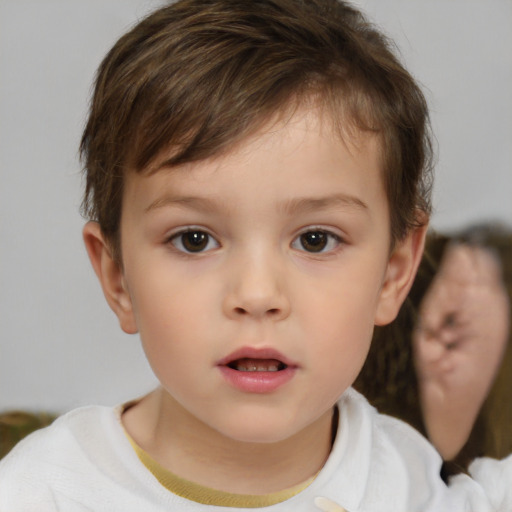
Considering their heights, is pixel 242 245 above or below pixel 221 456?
above

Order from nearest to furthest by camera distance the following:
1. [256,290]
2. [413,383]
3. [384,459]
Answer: [256,290] < [384,459] < [413,383]

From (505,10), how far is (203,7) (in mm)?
823

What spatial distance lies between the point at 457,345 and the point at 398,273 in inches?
14.9

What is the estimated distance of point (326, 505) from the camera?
4.89ft

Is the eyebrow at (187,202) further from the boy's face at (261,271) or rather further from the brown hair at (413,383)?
the brown hair at (413,383)

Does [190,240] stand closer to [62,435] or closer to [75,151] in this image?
[62,435]

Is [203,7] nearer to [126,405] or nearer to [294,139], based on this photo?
[294,139]

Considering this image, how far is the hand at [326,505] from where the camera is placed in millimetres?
1488

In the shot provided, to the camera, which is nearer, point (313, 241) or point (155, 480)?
point (313, 241)

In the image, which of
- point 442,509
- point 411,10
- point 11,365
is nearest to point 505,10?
point 411,10

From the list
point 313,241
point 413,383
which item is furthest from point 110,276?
point 413,383

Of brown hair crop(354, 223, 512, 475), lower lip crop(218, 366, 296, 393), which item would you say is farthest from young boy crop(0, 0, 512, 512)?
brown hair crop(354, 223, 512, 475)

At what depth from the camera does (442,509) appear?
5.34ft

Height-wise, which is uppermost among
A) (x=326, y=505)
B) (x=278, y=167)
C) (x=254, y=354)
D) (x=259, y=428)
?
(x=278, y=167)
